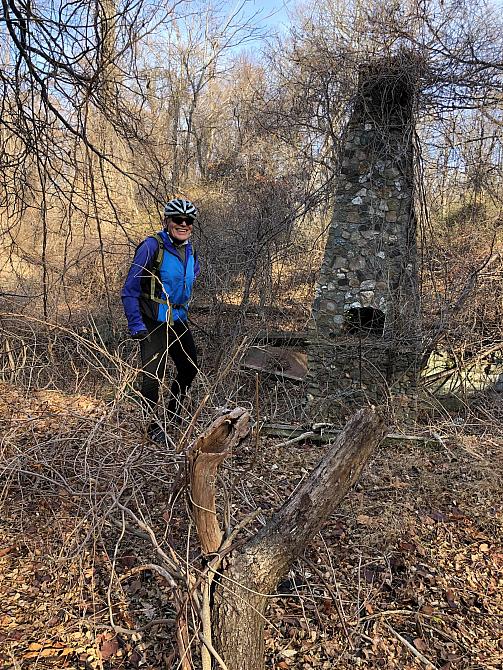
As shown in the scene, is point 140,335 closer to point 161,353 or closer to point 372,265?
point 161,353

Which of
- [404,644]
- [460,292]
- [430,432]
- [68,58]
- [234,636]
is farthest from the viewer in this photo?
[460,292]

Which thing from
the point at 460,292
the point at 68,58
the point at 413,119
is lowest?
the point at 460,292

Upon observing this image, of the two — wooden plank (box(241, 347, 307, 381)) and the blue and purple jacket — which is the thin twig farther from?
wooden plank (box(241, 347, 307, 381))

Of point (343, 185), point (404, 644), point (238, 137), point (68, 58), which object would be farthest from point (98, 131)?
point (238, 137)

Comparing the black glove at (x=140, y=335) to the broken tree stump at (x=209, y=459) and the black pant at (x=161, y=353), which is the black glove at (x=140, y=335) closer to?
the black pant at (x=161, y=353)

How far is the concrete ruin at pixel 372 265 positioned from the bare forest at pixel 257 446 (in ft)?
0.73

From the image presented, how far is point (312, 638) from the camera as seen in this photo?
2.71 m

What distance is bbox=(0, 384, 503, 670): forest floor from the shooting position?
258cm

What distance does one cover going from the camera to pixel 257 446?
10.1ft

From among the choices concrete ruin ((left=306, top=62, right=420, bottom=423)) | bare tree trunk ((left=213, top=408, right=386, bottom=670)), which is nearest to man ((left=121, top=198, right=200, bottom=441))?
bare tree trunk ((left=213, top=408, right=386, bottom=670))

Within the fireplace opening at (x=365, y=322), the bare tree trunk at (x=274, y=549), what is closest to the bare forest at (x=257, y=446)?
the bare tree trunk at (x=274, y=549)

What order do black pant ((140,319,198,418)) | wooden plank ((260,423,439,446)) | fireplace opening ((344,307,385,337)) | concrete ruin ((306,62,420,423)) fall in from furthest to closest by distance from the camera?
fireplace opening ((344,307,385,337))
concrete ruin ((306,62,420,423))
wooden plank ((260,423,439,446))
black pant ((140,319,198,418))

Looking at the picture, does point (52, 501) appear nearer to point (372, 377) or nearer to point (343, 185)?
point (372, 377)

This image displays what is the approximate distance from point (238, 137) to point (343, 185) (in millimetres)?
7893
